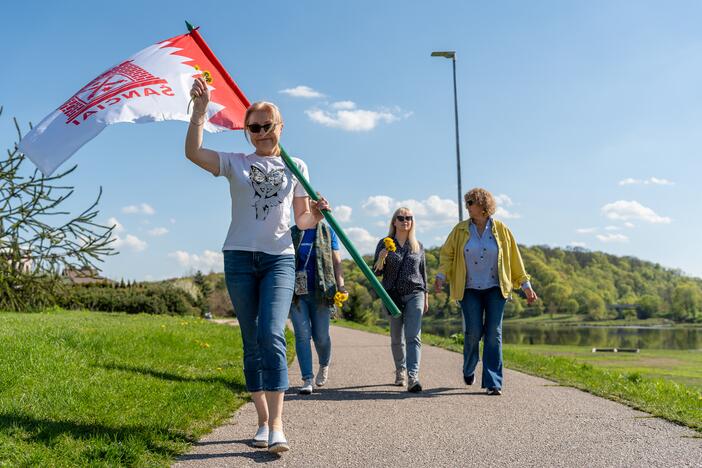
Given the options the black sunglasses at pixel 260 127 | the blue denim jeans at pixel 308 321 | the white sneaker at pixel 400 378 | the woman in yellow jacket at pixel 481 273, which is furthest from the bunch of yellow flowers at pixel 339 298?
the black sunglasses at pixel 260 127

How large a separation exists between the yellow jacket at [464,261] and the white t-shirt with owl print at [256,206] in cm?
294

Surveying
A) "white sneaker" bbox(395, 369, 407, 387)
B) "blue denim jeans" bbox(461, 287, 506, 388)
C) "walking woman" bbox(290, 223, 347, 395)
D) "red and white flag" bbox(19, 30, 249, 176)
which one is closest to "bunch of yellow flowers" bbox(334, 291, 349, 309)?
"walking woman" bbox(290, 223, 347, 395)

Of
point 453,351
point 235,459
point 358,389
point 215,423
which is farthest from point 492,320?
point 453,351

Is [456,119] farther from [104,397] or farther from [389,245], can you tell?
[104,397]

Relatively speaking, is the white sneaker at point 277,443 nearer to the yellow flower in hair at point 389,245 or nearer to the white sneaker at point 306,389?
the white sneaker at point 306,389

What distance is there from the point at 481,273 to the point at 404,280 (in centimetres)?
79

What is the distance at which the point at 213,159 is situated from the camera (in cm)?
398

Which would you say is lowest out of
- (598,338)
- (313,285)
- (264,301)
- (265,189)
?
(598,338)

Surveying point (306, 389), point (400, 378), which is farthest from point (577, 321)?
point (306, 389)

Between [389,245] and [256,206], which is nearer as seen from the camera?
[256,206]

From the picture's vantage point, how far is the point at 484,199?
6559 mm

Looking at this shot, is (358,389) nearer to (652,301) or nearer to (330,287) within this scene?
(330,287)

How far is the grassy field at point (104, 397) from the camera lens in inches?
143

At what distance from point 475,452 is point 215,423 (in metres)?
1.83
